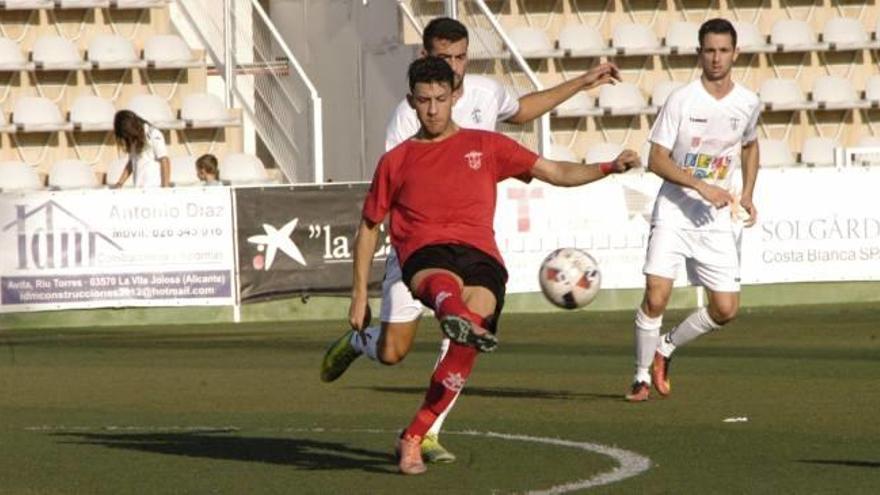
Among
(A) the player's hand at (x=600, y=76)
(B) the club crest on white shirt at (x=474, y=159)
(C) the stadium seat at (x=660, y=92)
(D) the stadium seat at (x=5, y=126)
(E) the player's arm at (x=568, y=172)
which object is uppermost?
(C) the stadium seat at (x=660, y=92)

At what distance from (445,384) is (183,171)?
66.3ft

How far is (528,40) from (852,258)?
28.0 ft

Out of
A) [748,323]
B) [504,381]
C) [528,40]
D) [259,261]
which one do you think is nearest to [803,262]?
[748,323]

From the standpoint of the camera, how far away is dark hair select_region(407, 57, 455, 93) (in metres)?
9.60

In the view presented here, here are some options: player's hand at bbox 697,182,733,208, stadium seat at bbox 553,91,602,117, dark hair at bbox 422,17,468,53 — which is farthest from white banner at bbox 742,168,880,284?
dark hair at bbox 422,17,468,53

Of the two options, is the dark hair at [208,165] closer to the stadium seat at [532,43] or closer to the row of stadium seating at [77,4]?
the row of stadium seating at [77,4]

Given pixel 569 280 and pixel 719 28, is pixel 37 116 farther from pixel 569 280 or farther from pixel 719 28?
pixel 569 280

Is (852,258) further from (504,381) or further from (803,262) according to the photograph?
(504,381)

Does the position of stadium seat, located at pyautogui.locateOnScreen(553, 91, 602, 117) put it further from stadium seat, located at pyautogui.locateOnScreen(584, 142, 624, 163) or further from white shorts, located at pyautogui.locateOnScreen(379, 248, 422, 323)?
white shorts, located at pyautogui.locateOnScreen(379, 248, 422, 323)

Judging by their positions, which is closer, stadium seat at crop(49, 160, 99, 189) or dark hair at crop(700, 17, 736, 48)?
dark hair at crop(700, 17, 736, 48)

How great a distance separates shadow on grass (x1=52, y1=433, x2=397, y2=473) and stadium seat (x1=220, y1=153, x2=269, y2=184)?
17.5 meters

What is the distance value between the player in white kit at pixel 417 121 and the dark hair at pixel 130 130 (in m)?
12.6

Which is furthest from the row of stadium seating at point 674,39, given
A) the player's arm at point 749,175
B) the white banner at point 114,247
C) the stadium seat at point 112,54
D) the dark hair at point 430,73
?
the dark hair at point 430,73

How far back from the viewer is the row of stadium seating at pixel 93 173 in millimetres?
28734
